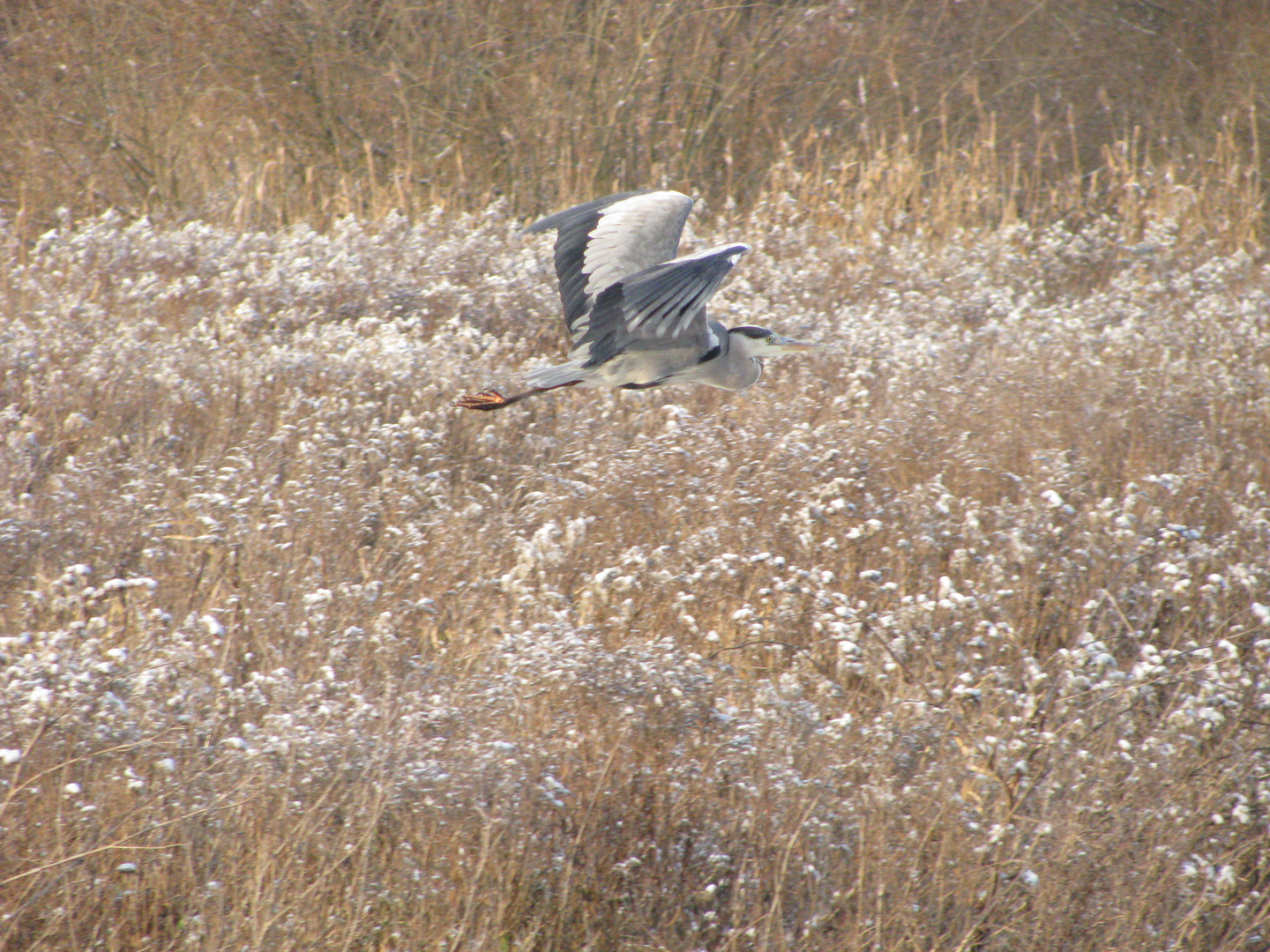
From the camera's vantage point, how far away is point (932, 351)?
6.05 m

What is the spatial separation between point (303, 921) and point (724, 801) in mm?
953

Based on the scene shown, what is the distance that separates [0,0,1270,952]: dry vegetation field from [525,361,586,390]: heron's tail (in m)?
0.35

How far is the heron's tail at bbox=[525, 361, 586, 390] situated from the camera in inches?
177

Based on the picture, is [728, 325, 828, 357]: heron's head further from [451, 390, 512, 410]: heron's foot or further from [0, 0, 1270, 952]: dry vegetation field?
[451, 390, 512, 410]: heron's foot

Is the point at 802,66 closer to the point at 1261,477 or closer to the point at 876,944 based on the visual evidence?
the point at 1261,477

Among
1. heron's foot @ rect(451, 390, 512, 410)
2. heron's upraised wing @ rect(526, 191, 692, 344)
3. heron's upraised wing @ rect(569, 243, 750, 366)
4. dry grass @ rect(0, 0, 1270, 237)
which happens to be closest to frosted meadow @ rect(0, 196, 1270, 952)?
heron's foot @ rect(451, 390, 512, 410)

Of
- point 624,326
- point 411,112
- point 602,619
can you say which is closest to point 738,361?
point 624,326

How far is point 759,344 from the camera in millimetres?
4664

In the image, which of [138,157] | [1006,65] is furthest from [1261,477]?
[1006,65]

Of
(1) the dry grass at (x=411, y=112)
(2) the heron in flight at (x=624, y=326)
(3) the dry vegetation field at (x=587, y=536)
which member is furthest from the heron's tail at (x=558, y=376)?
(1) the dry grass at (x=411, y=112)

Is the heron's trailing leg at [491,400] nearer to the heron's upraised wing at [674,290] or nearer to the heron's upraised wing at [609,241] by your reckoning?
the heron's upraised wing at [609,241]

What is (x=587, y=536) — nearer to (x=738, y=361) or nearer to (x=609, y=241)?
(x=738, y=361)

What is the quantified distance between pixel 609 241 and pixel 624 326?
13.0 inches

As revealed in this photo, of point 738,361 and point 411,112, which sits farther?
point 411,112
